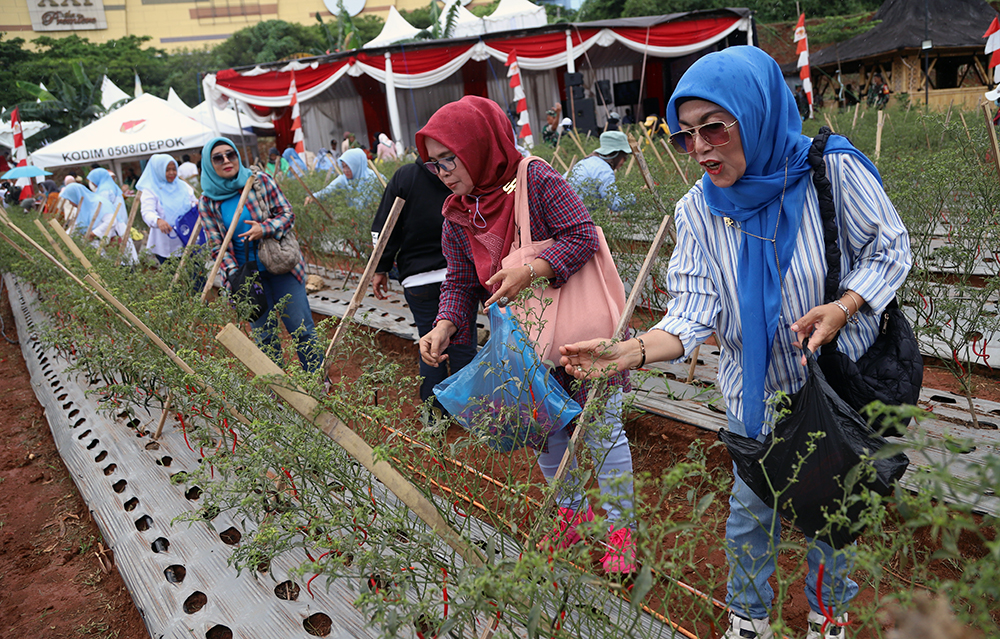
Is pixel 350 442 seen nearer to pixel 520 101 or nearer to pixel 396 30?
pixel 520 101

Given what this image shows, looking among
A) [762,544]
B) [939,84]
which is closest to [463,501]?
[762,544]

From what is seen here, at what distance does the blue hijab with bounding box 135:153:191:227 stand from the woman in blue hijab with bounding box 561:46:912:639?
4.82 meters

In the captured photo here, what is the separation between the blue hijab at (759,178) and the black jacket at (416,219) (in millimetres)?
1524

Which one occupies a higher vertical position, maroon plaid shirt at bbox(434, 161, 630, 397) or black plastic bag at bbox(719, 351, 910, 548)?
maroon plaid shirt at bbox(434, 161, 630, 397)

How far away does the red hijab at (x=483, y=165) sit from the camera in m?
1.84

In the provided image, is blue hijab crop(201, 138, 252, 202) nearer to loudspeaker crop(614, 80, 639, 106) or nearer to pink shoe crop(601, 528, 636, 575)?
pink shoe crop(601, 528, 636, 575)

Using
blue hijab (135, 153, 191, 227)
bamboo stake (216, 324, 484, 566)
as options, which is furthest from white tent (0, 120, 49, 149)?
bamboo stake (216, 324, 484, 566)

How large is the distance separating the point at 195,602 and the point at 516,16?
1910cm

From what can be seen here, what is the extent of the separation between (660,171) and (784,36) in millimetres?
18415

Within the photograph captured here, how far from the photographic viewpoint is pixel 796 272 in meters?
1.35

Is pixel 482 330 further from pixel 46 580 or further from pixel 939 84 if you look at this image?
pixel 939 84

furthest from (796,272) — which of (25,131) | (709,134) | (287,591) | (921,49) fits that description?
(25,131)

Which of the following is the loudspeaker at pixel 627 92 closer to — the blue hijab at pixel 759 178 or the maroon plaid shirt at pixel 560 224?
the maroon plaid shirt at pixel 560 224

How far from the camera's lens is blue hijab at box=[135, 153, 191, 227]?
5.32 m
